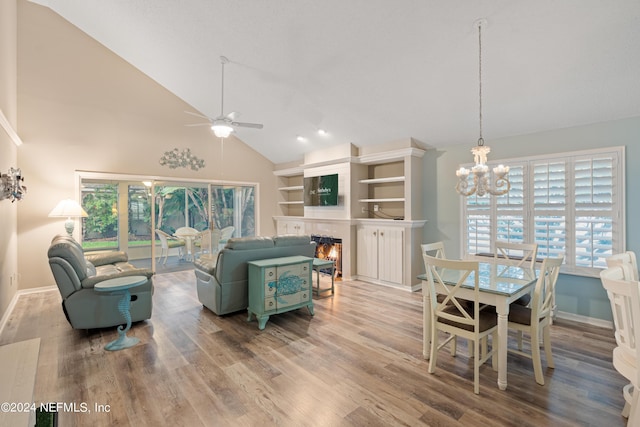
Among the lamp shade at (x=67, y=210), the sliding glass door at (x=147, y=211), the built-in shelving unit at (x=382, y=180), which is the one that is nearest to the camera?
the lamp shade at (x=67, y=210)

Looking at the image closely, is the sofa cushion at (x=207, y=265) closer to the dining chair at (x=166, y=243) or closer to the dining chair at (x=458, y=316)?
the dining chair at (x=166, y=243)

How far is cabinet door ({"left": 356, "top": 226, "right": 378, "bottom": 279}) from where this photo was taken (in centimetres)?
572

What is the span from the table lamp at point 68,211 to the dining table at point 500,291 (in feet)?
18.6

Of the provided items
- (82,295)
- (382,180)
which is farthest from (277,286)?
(382,180)

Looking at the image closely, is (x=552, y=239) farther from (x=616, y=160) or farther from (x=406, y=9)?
(x=406, y=9)

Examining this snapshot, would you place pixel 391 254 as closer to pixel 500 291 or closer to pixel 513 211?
pixel 513 211

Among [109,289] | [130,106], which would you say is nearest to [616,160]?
[109,289]

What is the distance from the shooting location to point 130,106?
6.05 meters

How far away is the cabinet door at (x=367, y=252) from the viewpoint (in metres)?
5.72

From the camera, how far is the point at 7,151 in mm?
4000

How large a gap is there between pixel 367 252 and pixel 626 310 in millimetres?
4231

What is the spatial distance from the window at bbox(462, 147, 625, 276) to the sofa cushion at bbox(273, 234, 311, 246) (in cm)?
285

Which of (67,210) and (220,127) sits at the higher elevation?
(220,127)

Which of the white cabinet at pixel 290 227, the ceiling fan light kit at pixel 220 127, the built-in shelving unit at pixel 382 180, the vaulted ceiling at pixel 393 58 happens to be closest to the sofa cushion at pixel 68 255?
the ceiling fan light kit at pixel 220 127
